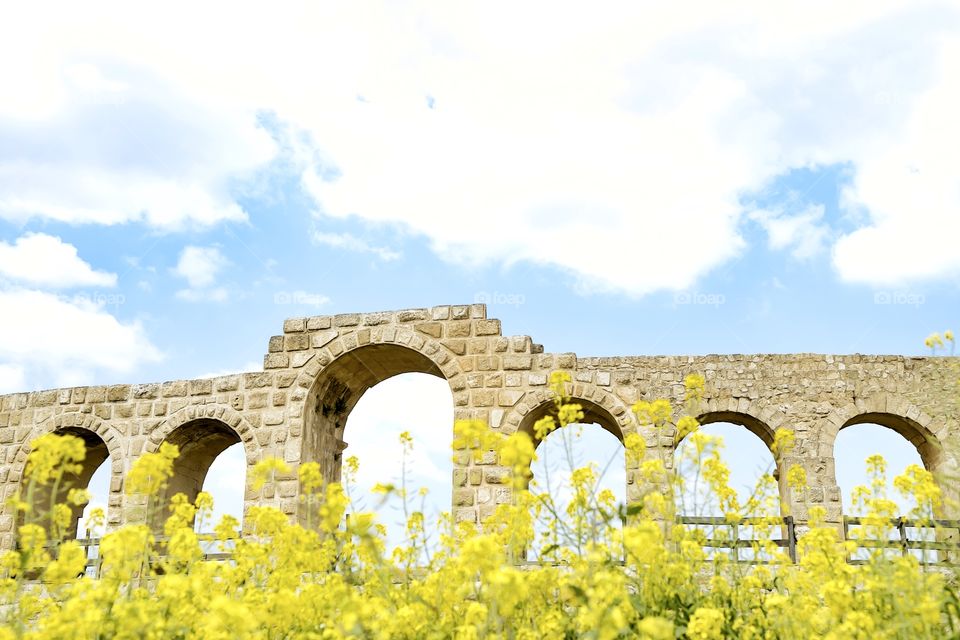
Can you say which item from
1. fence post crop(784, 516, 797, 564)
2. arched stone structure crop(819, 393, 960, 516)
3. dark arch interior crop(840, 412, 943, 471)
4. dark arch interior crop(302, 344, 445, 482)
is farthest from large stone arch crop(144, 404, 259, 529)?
dark arch interior crop(840, 412, 943, 471)

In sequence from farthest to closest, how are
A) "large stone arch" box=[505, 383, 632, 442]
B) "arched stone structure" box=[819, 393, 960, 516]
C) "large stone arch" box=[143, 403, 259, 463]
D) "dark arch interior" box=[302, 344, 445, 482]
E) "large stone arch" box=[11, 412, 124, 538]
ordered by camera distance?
"arched stone structure" box=[819, 393, 960, 516] < "large stone arch" box=[11, 412, 124, 538] < "dark arch interior" box=[302, 344, 445, 482] < "large stone arch" box=[143, 403, 259, 463] < "large stone arch" box=[505, 383, 632, 442]

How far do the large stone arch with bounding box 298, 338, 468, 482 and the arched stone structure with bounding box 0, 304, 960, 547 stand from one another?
0.02m

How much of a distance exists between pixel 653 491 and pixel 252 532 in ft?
22.5

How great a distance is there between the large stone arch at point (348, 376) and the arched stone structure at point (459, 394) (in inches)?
0.7

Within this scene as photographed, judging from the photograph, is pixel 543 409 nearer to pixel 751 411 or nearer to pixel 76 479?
pixel 751 411

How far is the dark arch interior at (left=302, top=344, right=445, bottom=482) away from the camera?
36.3 ft

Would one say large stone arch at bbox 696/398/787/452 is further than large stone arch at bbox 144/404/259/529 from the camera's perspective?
Yes

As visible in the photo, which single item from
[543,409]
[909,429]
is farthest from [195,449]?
[909,429]

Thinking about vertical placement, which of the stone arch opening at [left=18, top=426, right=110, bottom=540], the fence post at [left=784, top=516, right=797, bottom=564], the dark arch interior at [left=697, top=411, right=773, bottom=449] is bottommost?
the fence post at [left=784, top=516, right=797, bottom=564]

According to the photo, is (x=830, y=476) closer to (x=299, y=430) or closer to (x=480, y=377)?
(x=480, y=377)

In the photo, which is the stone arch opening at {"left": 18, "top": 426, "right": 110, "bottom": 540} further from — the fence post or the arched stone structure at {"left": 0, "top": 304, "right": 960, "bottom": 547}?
the fence post

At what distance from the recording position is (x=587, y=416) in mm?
12055

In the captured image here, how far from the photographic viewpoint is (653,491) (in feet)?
14.6

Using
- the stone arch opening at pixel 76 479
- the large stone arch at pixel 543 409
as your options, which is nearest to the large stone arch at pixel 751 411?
the large stone arch at pixel 543 409
